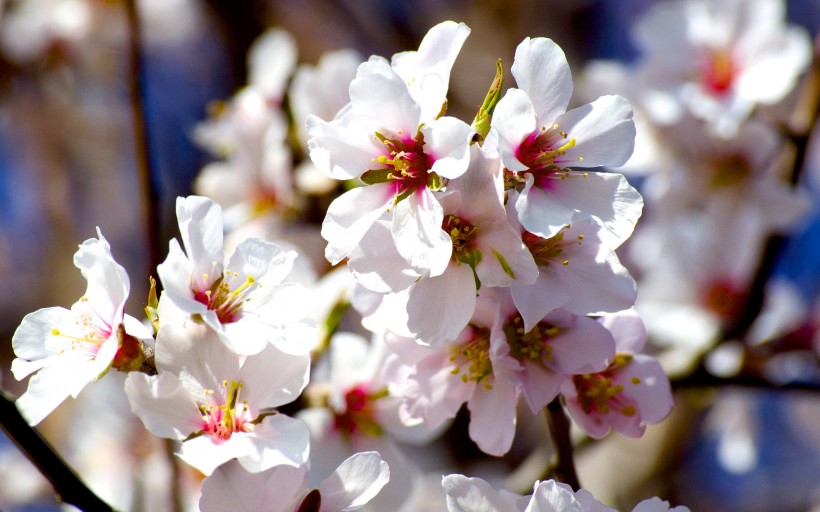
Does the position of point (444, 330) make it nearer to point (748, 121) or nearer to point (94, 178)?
point (748, 121)

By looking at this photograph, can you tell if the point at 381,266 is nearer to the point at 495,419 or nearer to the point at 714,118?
the point at 495,419

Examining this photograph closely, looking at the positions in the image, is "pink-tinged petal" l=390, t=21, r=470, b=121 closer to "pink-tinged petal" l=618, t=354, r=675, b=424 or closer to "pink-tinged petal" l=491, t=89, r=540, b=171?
"pink-tinged petal" l=491, t=89, r=540, b=171

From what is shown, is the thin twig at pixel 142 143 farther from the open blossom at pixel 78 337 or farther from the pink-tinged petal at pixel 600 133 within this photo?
the pink-tinged petal at pixel 600 133

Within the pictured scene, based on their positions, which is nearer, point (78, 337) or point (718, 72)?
point (78, 337)

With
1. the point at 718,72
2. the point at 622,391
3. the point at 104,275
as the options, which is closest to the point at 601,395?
the point at 622,391

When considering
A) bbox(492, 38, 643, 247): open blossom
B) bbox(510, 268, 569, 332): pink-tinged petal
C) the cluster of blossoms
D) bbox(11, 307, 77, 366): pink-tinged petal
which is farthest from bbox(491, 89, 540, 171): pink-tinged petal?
the cluster of blossoms
